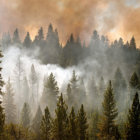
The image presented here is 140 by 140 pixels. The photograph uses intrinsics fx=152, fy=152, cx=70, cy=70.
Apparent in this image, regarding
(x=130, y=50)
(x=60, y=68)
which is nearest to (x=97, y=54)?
(x=130, y=50)

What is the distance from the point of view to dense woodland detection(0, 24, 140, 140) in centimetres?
2889

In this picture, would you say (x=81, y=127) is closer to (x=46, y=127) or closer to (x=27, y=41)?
(x=46, y=127)

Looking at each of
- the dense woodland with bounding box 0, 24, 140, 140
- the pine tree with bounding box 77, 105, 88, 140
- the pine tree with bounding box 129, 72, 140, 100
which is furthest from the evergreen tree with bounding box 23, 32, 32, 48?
the pine tree with bounding box 77, 105, 88, 140

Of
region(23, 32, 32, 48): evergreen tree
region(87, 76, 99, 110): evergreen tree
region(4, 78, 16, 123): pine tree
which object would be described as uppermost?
region(23, 32, 32, 48): evergreen tree

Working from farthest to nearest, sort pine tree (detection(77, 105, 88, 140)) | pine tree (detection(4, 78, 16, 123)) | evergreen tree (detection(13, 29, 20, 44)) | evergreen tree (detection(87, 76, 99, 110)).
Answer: evergreen tree (detection(13, 29, 20, 44)) < evergreen tree (detection(87, 76, 99, 110)) < pine tree (detection(4, 78, 16, 123)) < pine tree (detection(77, 105, 88, 140))

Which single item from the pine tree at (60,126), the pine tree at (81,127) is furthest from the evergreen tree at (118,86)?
the pine tree at (60,126)

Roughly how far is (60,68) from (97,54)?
33438 millimetres

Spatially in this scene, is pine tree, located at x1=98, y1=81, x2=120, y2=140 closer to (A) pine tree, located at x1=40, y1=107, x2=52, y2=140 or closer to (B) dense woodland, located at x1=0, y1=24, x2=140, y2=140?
(B) dense woodland, located at x1=0, y1=24, x2=140, y2=140

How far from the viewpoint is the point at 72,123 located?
96.0 ft

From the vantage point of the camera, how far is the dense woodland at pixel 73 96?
2889 centimetres

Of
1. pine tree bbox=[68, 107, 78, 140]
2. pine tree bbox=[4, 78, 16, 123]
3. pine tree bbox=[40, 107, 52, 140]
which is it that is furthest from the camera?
pine tree bbox=[4, 78, 16, 123]

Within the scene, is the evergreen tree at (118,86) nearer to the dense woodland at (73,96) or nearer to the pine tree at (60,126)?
the dense woodland at (73,96)

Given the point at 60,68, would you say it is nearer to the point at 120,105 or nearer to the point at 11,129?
the point at 120,105

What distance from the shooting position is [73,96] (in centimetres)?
4878
